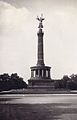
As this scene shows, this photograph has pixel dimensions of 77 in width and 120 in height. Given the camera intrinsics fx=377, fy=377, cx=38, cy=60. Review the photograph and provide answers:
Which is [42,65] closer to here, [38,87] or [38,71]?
[38,71]

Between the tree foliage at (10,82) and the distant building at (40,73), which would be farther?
the tree foliage at (10,82)

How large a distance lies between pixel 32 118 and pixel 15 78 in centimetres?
7849

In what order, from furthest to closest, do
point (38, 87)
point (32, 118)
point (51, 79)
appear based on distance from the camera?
point (51, 79), point (38, 87), point (32, 118)

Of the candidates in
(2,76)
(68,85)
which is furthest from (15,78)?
(68,85)

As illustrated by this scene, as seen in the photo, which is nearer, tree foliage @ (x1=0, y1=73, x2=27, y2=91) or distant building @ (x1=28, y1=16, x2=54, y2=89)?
distant building @ (x1=28, y1=16, x2=54, y2=89)

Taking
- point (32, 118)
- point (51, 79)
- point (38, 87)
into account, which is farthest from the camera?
point (51, 79)

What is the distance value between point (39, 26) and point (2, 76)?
1779 cm

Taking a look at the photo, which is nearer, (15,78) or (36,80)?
(36,80)

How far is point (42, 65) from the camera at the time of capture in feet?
275

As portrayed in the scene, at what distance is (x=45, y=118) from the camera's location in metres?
19.7

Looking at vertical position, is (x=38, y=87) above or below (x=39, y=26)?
below

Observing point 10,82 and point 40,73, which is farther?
point 10,82

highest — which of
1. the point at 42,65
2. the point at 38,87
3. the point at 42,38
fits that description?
the point at 42,38

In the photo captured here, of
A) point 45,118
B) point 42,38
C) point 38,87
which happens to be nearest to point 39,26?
point 42,38
